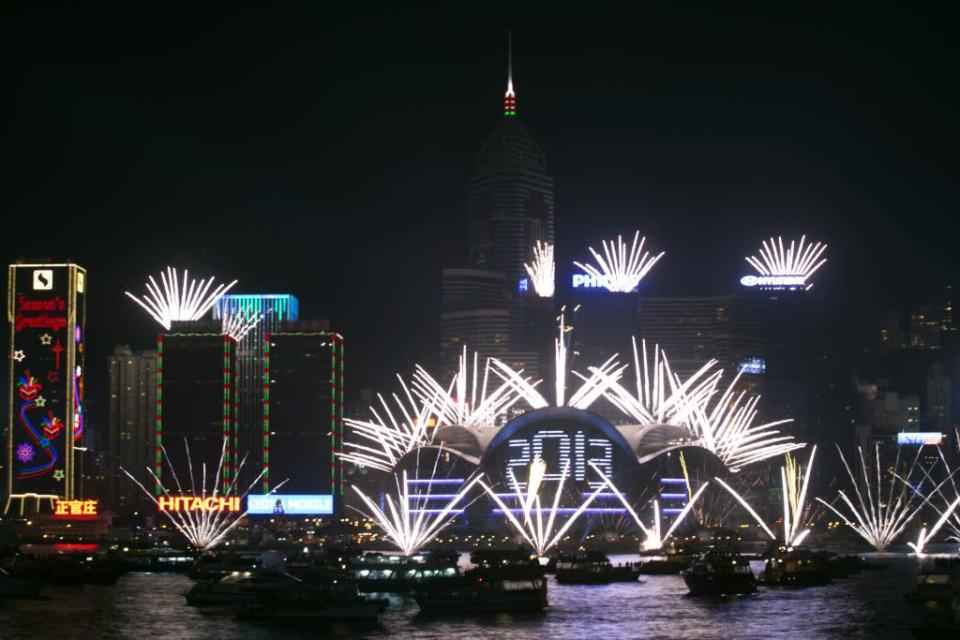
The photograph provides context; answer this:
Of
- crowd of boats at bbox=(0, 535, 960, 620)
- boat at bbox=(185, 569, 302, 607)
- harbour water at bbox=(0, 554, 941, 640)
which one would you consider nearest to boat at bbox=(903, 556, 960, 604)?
crowd of boats at bbox=(0, 535, 960, 620)

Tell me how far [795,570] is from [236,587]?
55470 mm

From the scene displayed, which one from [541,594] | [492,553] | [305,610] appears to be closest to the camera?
[305,610]

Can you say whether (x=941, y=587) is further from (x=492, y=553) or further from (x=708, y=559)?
(x=492, y=553)

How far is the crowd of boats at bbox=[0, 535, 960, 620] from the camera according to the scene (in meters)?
110

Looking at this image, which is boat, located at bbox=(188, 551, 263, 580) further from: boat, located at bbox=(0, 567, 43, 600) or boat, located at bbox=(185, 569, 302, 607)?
boat, located at bbox=(0, 567, 43, 600)

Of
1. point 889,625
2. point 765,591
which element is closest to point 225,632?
point 889,625

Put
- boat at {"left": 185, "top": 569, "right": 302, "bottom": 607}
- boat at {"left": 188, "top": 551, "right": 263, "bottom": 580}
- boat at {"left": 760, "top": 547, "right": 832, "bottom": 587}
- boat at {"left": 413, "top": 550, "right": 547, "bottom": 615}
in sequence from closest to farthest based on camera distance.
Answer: boat at {"left": 413, "top": 550, "right": 547, "bottom": 615}, boat at {"left": 185, "top": 569, "right": 302, "bottom": 607}, boat at {"left": 188, "top": 551, "right": 263, "bottom": 580}, boat at {"left": 760, "top": 547, "right": 832, "bottom": 587}

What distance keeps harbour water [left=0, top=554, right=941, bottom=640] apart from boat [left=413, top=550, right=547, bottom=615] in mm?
1768

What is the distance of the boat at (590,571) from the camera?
150 meters

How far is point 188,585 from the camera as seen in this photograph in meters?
147

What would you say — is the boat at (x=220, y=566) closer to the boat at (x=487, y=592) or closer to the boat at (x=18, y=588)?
the boat at (x=18, y=588)

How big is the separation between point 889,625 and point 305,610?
4075 centimetres

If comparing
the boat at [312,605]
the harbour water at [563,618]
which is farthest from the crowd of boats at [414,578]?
the harbour water at [563,618]

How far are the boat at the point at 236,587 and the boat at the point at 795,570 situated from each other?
160 feet
